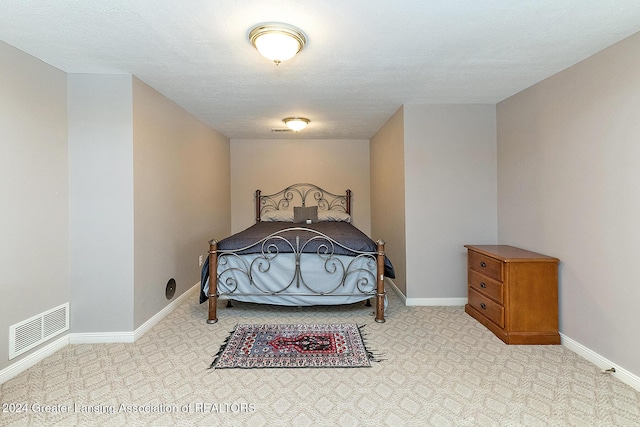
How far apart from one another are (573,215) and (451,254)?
4.00ft

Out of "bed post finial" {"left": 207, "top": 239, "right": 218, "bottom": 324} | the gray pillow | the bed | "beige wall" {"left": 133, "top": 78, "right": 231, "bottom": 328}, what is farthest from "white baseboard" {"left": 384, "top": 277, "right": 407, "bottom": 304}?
"beige wall" {"left": 133, "top": 78, "right": 231, "bottom": 328}

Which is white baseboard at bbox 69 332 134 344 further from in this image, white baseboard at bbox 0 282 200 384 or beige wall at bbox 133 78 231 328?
beige wall at bbox 133 78 231 328

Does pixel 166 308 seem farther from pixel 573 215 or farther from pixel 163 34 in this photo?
pixel 573 215

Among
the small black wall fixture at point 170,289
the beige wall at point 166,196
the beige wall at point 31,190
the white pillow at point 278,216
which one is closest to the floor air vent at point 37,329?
the beige wall at point 31,190

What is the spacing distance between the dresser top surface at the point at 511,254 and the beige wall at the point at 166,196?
302 cm

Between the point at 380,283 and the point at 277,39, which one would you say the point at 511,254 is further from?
the point at 277,39

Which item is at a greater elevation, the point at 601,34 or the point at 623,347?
the point at 601,34

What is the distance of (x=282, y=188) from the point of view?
5406mm

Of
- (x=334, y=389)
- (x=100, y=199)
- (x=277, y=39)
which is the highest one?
(x=277, y=39)

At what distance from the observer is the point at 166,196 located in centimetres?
308

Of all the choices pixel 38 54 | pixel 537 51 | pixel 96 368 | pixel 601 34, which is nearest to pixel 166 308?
pixel 96 368

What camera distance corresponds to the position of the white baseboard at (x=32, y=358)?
2016mm

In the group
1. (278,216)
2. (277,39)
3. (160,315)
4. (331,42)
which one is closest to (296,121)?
(278,216)

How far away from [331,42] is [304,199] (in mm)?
3516
